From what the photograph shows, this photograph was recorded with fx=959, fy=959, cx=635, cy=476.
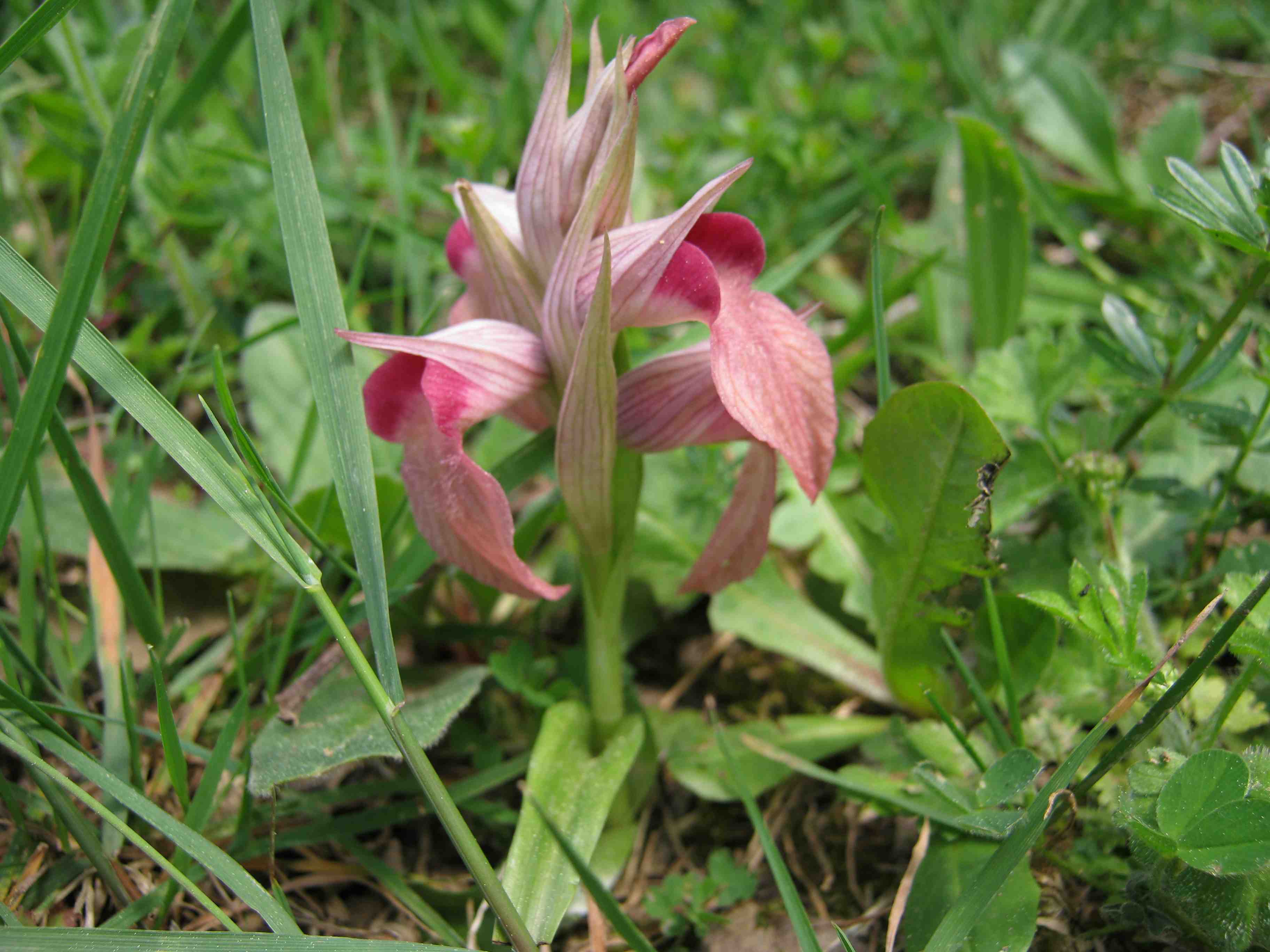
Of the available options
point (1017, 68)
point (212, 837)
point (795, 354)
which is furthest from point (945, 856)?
point (1017, 68)

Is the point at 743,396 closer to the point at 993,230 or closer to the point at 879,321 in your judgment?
the point at 879,321

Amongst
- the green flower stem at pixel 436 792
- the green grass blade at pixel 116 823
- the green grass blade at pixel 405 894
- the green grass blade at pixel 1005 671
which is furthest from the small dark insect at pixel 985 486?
the green grass blade at pixel 116 823

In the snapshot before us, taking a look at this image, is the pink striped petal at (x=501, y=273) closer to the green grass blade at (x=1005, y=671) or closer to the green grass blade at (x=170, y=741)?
the green grass blade at (x=170, y=741)

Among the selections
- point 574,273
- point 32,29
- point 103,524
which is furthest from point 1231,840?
point 32,29

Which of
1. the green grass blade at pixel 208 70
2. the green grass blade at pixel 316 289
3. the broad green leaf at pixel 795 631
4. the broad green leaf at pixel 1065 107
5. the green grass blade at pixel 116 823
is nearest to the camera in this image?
the green grass blade at pixel 116 823

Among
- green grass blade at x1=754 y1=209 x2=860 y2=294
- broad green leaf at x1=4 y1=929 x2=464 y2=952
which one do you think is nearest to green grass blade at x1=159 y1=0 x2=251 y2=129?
green grass blade at x1=754 y1=209 x2=860 y2=294

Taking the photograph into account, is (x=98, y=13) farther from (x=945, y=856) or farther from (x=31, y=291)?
(x=945, y=856)
